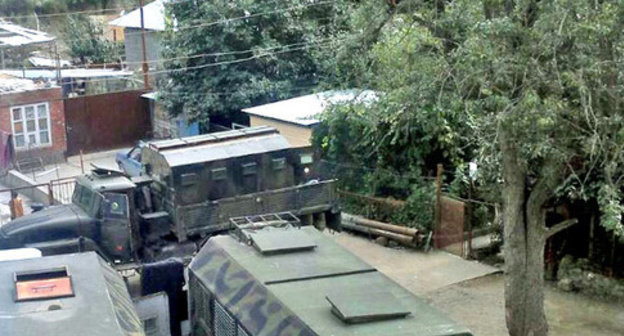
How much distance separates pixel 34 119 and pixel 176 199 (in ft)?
48.7

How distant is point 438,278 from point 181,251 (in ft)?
15.3

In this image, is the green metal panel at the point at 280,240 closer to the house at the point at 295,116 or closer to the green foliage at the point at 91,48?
the house at the point at 295,116

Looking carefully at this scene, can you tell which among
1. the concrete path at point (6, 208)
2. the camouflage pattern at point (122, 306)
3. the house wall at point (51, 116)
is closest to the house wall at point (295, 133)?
the concrete path at point (6, 208)

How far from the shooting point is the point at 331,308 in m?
8.07

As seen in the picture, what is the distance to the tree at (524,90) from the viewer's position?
32.6 feet

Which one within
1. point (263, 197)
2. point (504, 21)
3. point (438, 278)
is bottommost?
point (438, 278)

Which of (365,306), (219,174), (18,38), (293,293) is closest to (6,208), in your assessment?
(219,174)

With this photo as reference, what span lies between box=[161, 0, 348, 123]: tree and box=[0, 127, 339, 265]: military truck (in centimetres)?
913

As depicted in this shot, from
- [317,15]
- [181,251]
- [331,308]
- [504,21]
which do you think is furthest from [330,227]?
[317,15]

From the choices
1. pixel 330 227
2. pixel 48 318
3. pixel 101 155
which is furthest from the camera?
pixel 101 155

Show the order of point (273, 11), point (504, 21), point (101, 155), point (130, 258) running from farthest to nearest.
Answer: point (101, 155) < point (273, 11) < point (130, 258) < point (504, 21)

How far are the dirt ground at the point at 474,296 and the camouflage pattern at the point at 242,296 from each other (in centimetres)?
493

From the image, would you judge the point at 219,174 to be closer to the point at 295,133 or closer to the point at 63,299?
the point at 295,133

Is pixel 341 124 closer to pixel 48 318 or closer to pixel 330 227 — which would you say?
pixel 330 227
